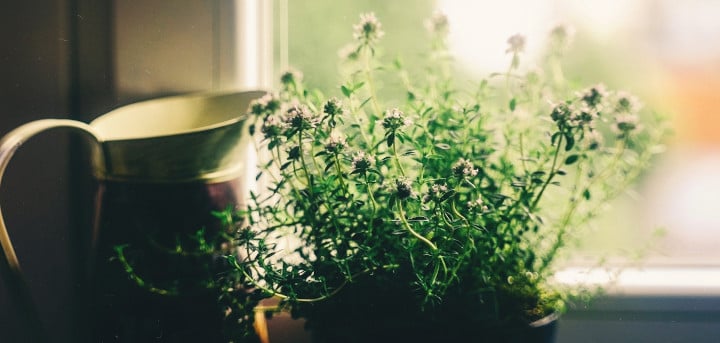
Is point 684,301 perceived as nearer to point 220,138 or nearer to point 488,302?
point 488,302

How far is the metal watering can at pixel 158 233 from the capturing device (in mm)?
683

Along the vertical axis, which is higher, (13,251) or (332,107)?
(332,107)

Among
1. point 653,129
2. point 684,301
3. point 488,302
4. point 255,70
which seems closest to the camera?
point 488,302

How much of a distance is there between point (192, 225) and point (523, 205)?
40cm

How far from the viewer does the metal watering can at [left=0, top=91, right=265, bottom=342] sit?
0.68 metres

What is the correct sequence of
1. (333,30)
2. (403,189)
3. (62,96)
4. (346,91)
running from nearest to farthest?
(403,189) < (346,91) < (62,96) < (333,30)

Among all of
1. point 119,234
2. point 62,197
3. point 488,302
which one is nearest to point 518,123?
point 488,302

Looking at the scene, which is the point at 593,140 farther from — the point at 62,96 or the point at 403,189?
the point at 62,96

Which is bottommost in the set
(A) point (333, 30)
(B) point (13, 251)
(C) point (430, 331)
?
(C) point (430, 331)

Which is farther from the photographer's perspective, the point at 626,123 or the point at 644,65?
the point at 644,65

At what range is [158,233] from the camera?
2.29 feet

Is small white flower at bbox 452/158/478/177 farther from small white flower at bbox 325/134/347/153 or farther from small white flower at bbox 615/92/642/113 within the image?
small white flower at bbox 615/92/642/113

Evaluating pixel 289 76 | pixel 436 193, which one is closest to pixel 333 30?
pixel 289 76

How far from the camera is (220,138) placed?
700mm
